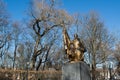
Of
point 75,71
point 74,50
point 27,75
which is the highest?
point 74,50

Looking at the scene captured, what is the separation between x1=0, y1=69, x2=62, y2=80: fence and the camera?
86.5 feet

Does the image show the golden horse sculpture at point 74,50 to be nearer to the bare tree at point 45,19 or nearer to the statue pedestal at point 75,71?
the statue pedestal at point 75,71

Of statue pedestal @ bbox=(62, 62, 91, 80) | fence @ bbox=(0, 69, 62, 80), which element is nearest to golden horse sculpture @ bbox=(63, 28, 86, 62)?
statue pedestal @ bbox=(62, 62, 91, 80)

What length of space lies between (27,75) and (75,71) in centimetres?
1644

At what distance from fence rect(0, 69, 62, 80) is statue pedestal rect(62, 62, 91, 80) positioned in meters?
14.3

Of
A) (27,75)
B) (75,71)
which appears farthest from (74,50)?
(27,75)

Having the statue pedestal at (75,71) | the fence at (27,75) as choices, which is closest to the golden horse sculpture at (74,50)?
the statue pedestal at (75,71)

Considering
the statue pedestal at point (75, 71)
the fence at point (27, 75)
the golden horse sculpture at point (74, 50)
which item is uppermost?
the golden horse sculpture at point (74, 50)

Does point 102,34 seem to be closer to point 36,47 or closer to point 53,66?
point 36,47

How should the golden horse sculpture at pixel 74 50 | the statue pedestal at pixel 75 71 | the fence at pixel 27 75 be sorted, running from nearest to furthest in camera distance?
the statue pedestal at pixel 75 71, the golden horse sculpture at pixel 74 50, the fence at pixel 27 75

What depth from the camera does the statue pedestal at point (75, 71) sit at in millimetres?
12758

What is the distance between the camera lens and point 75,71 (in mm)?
12844

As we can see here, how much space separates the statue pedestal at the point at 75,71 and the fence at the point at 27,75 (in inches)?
564

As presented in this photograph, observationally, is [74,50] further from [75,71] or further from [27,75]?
[27,75]
